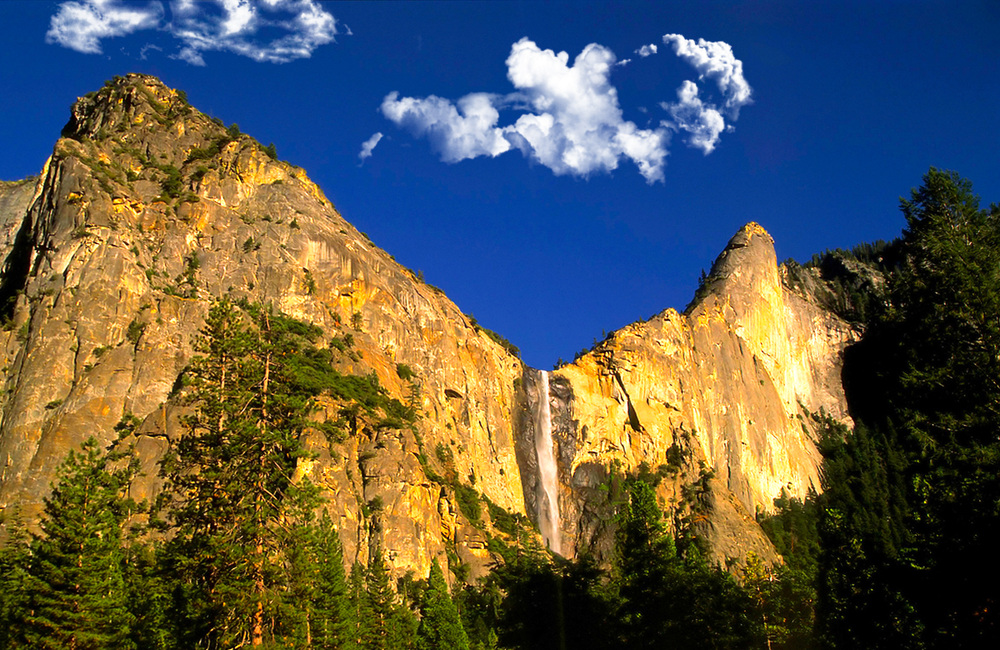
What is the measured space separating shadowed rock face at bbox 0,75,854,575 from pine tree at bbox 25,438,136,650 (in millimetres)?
18521

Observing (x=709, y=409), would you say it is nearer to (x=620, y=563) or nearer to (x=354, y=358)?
(x=354, y=358)

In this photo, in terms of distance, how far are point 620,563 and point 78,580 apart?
29804mm

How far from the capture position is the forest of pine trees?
22.9 metres

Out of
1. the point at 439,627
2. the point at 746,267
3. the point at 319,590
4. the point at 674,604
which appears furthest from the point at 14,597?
the point at 746,267

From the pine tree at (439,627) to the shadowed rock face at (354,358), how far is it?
9436 millimetres

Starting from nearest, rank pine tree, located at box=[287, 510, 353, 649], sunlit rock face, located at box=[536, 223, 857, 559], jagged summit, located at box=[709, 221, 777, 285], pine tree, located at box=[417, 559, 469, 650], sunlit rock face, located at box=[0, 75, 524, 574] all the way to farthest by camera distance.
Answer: pine tree, located at box=[287, 510, 353, 649]
pine tree, located at box=[417, 559, 469, 650]
sunlit rock face, located at box=[0, 75, 524, 574]
sunlit rock face, located at box=[536, 223, 857, 559]
jagged summit, located at box=[709, 221, 777, 285]

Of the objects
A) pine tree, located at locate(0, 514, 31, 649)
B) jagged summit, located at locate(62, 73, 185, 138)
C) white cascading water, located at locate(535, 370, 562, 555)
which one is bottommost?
pine tree, located at locate(0, 514, 31, 649)

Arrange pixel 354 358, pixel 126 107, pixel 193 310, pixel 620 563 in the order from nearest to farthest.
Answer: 1. pixel 620 563
2. pixel 193 310
3. pixel 354 358
4. pixel 126 107

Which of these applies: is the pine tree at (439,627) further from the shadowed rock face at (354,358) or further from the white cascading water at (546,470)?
the white cascading water at (546,470)

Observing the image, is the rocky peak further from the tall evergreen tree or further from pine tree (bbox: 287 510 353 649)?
the tall evergreen tree

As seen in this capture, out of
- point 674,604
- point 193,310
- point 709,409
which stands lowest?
point 674,604

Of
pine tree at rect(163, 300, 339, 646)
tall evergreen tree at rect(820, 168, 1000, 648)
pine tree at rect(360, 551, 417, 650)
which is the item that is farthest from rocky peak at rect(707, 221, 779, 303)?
pine tree at rect(163, 300, 339, 646)

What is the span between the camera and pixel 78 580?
29.5 metres

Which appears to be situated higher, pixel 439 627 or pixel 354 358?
pixel 354 358
